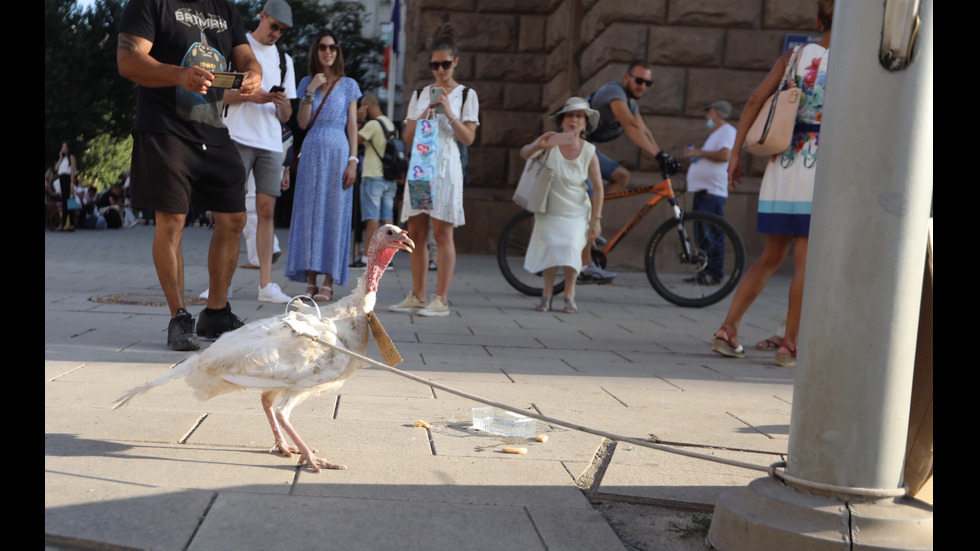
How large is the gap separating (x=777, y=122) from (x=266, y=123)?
3.96 metres

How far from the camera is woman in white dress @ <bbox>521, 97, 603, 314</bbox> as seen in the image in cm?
796

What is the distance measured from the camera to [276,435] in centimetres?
323

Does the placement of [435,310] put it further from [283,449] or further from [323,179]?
[283,449]

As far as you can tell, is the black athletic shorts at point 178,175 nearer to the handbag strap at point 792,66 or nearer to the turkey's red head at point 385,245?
the turkey's red head at point 385,245

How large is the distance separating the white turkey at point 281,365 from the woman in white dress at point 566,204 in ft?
15.5

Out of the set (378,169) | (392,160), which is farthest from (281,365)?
(378,169)

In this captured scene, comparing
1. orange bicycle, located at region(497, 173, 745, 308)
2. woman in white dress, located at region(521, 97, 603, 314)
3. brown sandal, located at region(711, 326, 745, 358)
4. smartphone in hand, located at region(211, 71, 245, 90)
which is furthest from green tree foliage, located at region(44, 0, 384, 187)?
smartphone in hand, located at region(211, 71, 245, 90)

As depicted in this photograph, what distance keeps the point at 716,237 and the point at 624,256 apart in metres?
3.62

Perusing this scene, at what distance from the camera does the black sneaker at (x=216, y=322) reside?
552cm

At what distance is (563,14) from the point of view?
49.5 feet

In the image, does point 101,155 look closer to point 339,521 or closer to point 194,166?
point 194,166

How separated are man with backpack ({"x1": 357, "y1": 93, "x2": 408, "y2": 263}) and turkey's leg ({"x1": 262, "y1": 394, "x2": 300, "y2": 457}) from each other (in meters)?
8.44

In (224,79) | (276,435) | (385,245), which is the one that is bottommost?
(276,435)

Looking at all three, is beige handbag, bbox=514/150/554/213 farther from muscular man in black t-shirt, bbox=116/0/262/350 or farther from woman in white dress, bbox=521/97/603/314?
muscular man in black t-shirt, bbox=116/0/262/350
